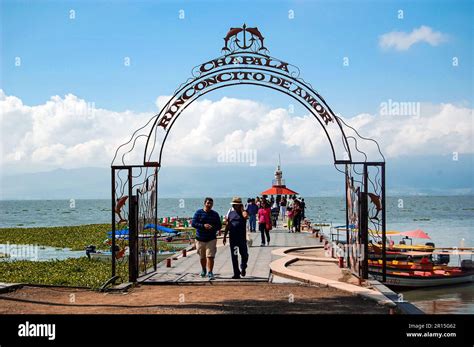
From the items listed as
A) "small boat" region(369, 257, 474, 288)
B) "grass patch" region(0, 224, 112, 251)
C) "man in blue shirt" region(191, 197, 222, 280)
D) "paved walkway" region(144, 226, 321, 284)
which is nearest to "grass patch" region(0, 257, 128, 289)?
"paved walkway" region(144, 226, 321, 284)

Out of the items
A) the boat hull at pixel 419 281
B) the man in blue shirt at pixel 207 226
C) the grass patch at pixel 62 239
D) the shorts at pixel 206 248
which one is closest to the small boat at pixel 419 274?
the boat hull at pixel 419 281

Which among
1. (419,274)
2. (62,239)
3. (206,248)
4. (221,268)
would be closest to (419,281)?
(419,274)

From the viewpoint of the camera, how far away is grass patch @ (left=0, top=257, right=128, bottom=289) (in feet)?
58.9

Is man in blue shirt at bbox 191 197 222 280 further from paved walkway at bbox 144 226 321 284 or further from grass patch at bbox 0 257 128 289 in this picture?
grass patch at bbox 0 257 128 289

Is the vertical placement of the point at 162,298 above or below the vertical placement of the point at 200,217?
below

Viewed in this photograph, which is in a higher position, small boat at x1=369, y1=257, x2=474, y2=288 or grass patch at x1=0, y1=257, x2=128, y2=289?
grass patch at x1=0, y1=257, x2=128, y2=289

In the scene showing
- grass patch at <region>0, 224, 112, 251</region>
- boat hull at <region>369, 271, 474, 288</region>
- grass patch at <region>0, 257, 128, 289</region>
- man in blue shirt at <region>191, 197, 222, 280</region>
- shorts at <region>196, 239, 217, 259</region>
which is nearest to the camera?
man in blue shirt at <region>191, 197, 222, 280</region>

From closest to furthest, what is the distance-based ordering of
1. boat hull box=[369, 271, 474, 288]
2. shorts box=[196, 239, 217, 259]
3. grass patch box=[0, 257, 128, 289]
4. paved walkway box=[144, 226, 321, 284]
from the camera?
shorts box=[196, 239, 217, 259]
paved walkway box=[144, 226, 321, 284]
grass patch box=[0, 257, 128, 289]
boat hull box=[369, 271, 474, 288]

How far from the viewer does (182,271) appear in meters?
16.0

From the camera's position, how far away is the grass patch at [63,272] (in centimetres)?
1795

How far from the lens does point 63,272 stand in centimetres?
2052

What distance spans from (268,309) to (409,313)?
2292 mm
